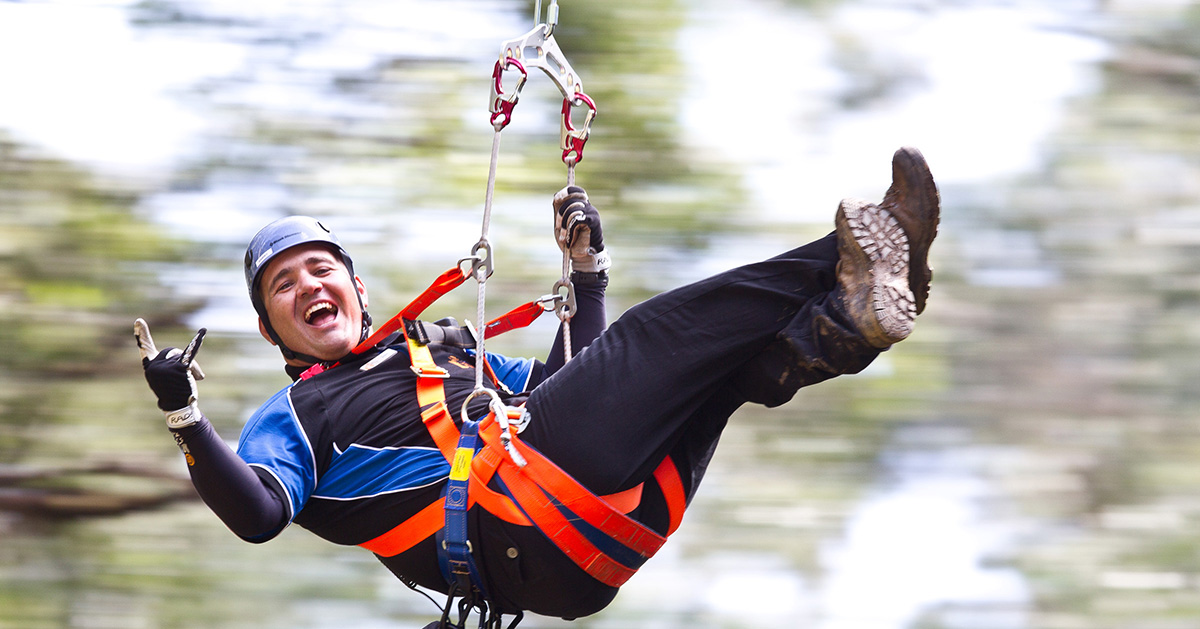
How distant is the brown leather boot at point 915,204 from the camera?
1.93 m

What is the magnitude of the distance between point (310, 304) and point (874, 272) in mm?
1228

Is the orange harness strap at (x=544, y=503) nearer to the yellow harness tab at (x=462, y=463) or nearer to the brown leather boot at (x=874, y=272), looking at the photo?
the yellow harness tab at (x=462, y=463)

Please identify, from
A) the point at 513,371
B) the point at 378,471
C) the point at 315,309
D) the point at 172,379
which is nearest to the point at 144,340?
the point at 172,379

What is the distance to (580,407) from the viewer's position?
199 centimetres

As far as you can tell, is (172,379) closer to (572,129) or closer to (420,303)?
(420,303)

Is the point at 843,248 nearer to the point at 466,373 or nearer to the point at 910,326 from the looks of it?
the point at 910,326

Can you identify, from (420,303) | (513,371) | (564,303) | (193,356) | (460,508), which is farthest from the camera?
(513,371)

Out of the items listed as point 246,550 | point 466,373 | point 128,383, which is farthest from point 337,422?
point 128,383

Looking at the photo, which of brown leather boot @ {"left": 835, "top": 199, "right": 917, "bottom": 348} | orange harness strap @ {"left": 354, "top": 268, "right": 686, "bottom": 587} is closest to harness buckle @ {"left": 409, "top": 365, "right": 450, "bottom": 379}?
orange harness strap @ {"left": 354, "top": 268, "right": 686, "bottom": 587}

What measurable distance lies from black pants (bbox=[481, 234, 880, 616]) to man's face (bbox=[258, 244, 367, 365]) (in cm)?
66

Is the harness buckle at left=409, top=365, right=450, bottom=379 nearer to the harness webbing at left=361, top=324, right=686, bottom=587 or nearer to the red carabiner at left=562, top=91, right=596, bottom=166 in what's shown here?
the harness webbing at left=361, top=324, right=686, bottom=587

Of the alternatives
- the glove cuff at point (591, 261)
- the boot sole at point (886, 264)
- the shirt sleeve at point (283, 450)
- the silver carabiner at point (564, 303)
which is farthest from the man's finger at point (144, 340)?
the boot sole at point (886, 264)

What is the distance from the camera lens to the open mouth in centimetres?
252

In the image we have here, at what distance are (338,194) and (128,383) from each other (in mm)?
940
